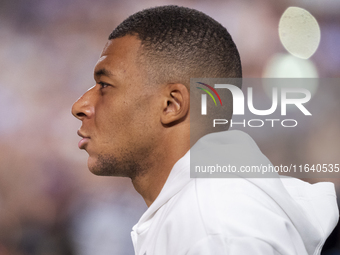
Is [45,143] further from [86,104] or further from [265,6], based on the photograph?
[265,6]

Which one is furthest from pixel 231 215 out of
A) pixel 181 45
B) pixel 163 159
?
pixel 181 45

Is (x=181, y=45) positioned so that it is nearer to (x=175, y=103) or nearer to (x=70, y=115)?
(x=175, y=103)

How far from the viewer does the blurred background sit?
2.57 meters

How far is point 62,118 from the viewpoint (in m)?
2.79

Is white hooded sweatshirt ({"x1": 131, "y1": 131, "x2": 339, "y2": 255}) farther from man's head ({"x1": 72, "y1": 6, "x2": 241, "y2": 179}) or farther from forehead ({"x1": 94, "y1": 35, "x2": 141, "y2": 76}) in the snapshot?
forehead ({"x1": 94, "y1": 35, "x2": 141, "y2": 76})

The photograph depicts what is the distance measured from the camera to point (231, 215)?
583 millimetres

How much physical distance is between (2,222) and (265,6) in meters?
2.77

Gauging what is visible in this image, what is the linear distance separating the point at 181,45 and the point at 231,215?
1.60 feet

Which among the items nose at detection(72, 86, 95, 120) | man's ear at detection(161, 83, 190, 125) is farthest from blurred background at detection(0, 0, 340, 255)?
man's ear at detection(161, 83, 190, 125)

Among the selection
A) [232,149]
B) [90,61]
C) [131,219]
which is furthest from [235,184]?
[90,61]

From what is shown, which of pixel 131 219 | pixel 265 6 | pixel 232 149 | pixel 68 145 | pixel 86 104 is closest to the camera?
pixel 232 149

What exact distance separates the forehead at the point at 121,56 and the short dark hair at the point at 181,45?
0.02 meters

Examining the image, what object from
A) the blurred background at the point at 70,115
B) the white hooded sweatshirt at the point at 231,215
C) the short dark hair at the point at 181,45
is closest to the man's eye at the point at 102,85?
the short dark hair at the point at 181,45

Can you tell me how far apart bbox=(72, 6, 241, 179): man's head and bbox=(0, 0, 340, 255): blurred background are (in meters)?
1.76
